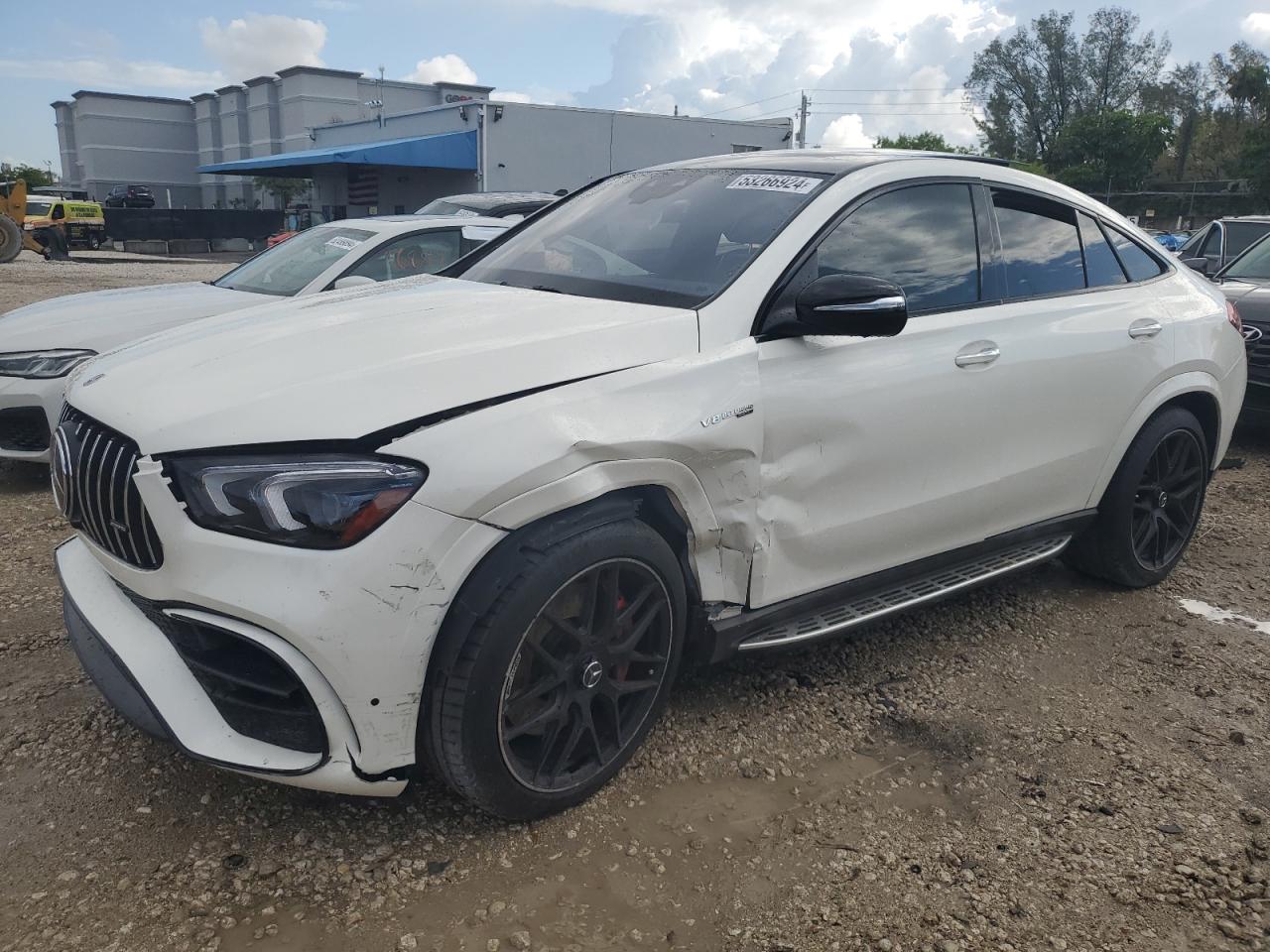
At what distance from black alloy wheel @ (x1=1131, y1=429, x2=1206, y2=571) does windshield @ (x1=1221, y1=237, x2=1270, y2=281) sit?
3.92 m

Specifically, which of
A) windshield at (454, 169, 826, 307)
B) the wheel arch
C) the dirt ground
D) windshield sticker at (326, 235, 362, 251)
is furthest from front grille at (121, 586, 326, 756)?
windshield sticker at (326, 235, 362, 251)

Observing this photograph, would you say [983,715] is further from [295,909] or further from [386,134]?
[386,134]

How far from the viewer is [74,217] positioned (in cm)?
A: 3475

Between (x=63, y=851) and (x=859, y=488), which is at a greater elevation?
(x=859, y=488)

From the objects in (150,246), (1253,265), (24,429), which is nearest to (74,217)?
(150,246)

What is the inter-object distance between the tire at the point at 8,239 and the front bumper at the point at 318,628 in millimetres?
27738

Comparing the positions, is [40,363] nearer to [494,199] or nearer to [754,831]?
[754,831]

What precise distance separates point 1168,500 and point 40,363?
5.42m

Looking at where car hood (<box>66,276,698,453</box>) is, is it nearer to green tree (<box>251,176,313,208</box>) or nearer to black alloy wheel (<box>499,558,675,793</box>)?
black alloy wheel (<box>499,558,675,793</box>)

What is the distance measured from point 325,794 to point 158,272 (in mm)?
24904

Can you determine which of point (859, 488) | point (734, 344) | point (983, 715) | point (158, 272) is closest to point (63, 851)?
point (734, 344)

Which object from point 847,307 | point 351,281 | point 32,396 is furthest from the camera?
point 351,281

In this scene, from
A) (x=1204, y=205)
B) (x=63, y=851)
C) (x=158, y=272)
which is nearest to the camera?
(x=63, y=851)

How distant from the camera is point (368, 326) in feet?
8.97
